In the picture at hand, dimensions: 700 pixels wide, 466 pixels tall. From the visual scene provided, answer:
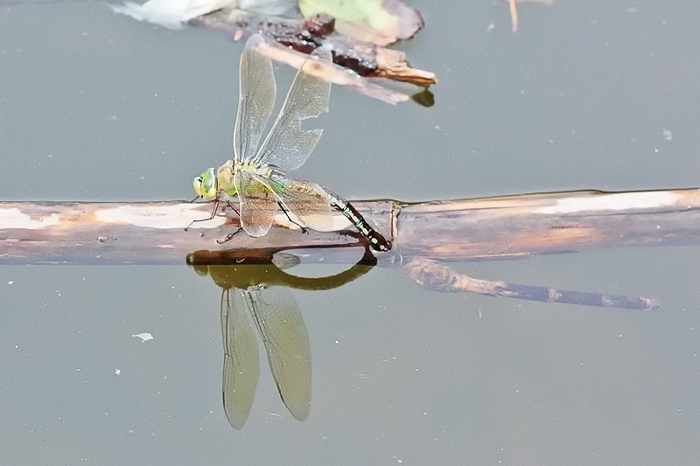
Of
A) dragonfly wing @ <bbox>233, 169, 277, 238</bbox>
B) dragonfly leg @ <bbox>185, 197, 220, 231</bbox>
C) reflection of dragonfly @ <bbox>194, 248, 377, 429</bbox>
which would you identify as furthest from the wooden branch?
reflection of dragonfly @ <bbox>194, 248, 377, 429</bbox>

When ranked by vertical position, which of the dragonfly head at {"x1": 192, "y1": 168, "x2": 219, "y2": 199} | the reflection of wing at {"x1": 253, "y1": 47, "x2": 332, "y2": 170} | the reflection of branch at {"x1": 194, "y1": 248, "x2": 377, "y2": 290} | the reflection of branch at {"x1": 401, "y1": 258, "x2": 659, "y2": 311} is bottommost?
the reflection of branch at {"x1": 401, "y1": 258, "x2": 659, "y2": 311}

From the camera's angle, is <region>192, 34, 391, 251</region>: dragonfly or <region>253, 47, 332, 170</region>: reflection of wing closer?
<region>192, 34, 391, 251</region>: dragonfly

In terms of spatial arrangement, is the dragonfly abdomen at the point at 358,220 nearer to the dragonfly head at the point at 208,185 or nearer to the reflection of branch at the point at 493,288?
the reflection of branch at the point at 493,288

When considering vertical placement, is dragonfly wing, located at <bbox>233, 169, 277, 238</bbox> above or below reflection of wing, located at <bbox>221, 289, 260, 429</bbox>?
above

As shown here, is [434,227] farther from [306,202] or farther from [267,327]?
[267,327]

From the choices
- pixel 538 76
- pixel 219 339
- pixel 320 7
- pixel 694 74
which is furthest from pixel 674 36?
pixel 219 339

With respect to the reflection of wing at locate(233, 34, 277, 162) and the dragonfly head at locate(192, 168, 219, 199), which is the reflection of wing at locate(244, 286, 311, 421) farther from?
the reflection of wing at locate(233, 34, 277, 162)

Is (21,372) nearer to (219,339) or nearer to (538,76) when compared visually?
(219,339)

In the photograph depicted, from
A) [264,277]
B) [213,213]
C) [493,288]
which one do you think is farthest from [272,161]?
[493,288]
